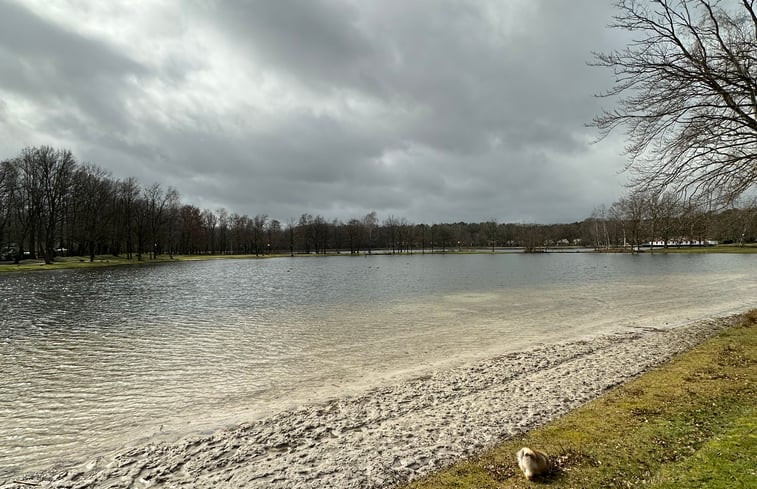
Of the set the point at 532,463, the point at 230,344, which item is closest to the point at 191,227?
the point at 230,344

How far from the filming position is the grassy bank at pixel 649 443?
3887 millimetres

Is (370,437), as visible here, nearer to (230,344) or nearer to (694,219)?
(230,344)

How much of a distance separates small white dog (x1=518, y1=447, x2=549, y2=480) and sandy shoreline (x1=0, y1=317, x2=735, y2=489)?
936 mm

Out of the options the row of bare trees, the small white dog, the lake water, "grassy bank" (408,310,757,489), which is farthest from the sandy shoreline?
the row of bare trees

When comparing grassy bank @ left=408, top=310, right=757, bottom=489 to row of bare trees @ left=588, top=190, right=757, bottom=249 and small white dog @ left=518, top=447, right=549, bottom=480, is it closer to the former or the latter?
small white dog @ left=518, top=447, right=549, bottom=480

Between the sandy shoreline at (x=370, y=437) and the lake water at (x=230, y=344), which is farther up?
the sandy shoreline at (x=370, y=437)

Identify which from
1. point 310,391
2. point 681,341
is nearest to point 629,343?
point 681,341

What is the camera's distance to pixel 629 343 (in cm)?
1102

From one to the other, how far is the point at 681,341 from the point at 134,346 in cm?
1597

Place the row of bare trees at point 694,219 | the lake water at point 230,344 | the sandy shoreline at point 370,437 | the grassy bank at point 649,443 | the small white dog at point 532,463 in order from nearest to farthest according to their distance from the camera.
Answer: the grassy bank at point 649,443 → the small white dog at point 532,463 → the sandy shoreline at point 370,437 → the lake water at point 230,344 → the row of bare trees at point 694,219

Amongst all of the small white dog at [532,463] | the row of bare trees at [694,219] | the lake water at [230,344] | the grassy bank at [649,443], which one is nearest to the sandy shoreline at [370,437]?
the grassy bank at [649,443]

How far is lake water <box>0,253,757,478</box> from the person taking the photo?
22.9ft

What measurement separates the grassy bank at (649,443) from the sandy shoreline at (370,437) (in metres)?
0.48

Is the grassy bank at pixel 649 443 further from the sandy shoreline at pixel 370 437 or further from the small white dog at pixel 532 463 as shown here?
the sandy shoreline at pixel 370 437
